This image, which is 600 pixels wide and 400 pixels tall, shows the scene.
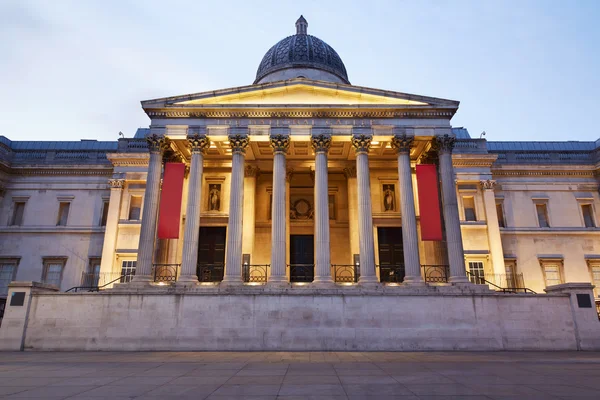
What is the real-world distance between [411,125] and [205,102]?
41.4 ft

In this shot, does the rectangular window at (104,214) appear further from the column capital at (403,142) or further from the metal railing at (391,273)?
the column capital at (403,142)

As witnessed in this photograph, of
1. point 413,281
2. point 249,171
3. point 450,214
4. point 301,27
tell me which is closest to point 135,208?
point 249,171

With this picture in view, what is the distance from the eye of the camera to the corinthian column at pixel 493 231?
29.1 meters

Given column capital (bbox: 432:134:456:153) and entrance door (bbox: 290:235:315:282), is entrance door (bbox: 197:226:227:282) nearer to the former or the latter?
entrance door (bbox: 290:235:315:282)

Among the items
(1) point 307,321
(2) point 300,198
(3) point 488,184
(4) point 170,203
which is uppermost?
(3) point 488,184

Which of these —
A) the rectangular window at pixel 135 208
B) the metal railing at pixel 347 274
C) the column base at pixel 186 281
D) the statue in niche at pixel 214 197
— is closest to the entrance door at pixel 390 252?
the metal railing at pixel 347 274

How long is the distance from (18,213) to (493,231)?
1507 inches

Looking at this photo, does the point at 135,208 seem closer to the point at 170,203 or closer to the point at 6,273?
the point at 170,203

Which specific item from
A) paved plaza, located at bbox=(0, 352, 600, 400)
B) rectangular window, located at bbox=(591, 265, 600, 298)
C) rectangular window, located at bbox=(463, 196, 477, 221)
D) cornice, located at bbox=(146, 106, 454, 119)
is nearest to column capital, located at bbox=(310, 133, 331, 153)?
cornice, located at bbox=(146, 106, 454, 119)

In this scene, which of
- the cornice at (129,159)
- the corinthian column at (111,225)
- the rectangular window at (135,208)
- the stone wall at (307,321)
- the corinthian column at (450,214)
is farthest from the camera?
the cornice at (129,159)

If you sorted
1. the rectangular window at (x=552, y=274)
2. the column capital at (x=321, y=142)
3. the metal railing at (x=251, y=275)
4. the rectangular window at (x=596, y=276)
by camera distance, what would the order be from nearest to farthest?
1. the column capital at (x=321, y=142)
2. the metal railing at (x=251, y=275)
3. the rectangular window at (x=596, y=276)
4. the rectangular window at (x=552, y=274)

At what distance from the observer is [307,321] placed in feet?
64.4

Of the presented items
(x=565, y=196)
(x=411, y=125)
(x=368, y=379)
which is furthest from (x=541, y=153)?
(x=368, y=379)

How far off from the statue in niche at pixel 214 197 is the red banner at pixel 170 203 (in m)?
5.49
